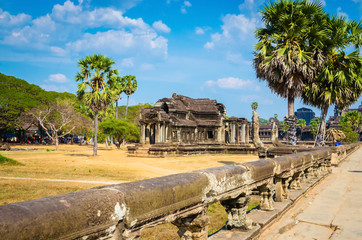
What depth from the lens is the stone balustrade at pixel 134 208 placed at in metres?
1.71

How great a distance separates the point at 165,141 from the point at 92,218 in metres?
34.0

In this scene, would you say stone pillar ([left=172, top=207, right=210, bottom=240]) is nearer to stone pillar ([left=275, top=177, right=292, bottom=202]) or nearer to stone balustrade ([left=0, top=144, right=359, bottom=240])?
stone balustrade ([left=0, top=144, right=359, bottom=240])

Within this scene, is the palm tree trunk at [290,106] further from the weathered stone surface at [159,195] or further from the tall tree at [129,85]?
the tall tree at [129,85]

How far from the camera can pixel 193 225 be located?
328cm

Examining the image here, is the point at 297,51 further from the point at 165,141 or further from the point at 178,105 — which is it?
the point at 178,105

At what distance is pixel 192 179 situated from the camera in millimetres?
3139

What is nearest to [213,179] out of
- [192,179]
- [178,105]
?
[192,179]

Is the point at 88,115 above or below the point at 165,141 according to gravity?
above

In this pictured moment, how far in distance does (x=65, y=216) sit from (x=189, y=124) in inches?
1475

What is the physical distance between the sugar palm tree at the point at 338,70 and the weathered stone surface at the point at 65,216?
15.8m

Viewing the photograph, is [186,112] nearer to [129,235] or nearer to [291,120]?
[291,120]

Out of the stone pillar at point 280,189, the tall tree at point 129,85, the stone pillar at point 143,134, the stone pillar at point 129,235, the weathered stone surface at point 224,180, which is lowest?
the stone pillar at point 280,189

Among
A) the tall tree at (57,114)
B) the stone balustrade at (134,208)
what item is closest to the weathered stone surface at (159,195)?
the stone balustrade at (134,208)

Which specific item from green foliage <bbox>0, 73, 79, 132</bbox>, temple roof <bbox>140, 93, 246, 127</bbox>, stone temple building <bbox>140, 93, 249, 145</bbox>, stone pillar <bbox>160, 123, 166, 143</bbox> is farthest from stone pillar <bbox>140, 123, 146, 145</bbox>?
green foliage <bbox>0, 73, 79, 132</bbox>
